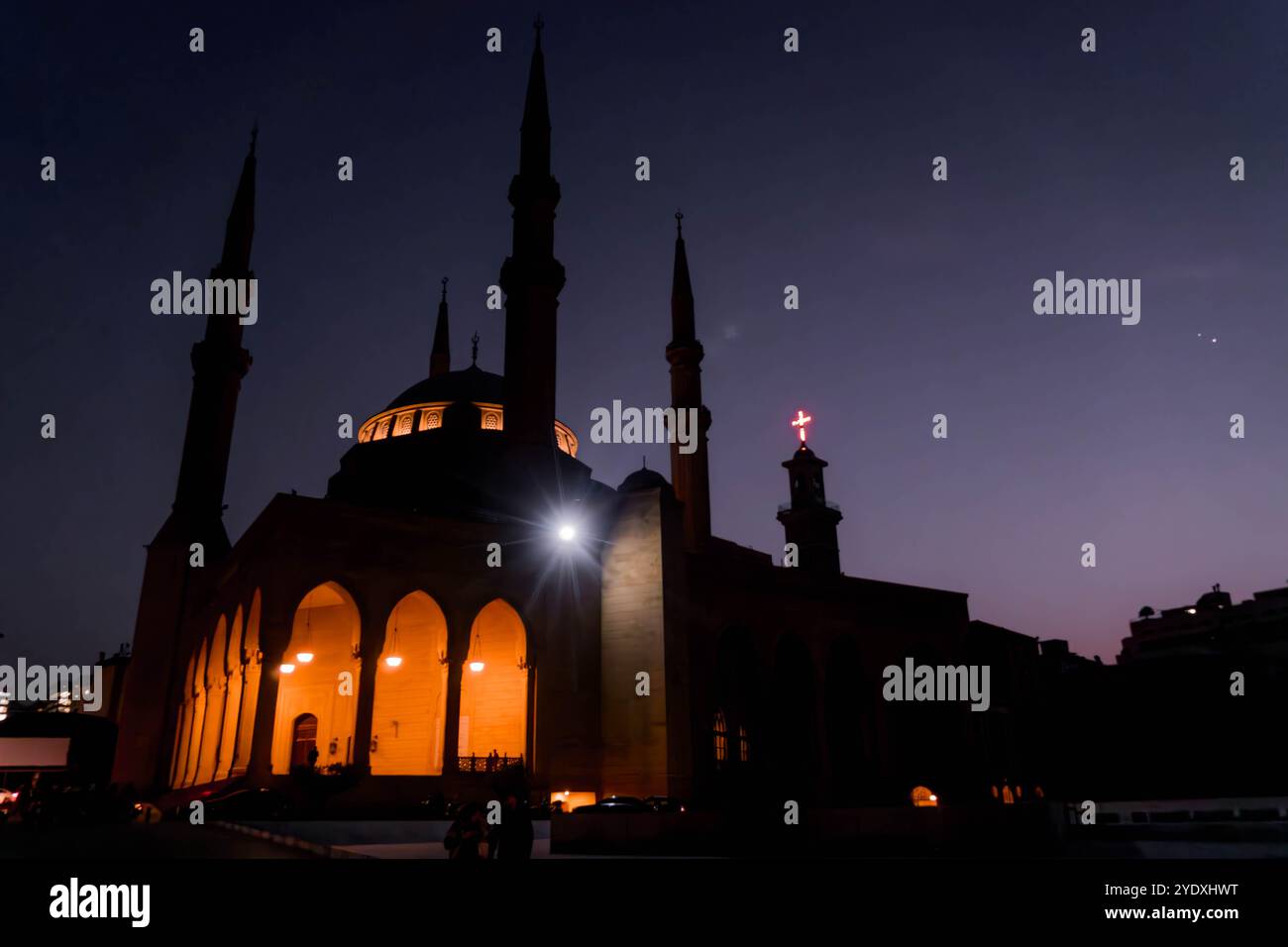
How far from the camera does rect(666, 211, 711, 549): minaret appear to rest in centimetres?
3725

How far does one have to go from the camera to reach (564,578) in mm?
28328

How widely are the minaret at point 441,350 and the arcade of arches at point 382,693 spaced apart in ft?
77.5

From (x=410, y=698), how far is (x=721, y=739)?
10.00m

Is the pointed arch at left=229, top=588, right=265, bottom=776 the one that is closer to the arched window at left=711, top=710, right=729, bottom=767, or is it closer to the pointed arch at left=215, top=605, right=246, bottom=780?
the pointed arch at left=215, top=605, right=246, bottom=780

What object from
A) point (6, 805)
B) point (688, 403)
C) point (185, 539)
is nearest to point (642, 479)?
point (688, 403)

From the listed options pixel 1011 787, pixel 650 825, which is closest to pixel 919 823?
pixel 650 825

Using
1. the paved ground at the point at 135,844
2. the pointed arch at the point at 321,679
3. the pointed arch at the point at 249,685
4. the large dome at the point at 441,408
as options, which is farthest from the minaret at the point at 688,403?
the paved ground at the point at 135,844

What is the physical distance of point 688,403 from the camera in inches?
1533

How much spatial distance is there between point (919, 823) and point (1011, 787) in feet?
89.3

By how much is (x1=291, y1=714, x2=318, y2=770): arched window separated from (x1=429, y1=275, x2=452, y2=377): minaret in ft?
83.3

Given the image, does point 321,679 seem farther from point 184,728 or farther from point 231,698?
point 184,728
